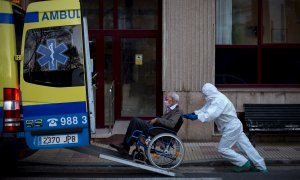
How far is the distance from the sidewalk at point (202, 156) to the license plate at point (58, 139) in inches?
78.8

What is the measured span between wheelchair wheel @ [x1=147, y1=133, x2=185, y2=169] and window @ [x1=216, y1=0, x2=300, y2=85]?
3584 millimetres

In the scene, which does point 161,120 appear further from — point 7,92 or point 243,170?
point 7,92

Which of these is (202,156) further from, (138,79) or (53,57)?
(53,57)

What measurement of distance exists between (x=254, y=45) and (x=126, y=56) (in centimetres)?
302

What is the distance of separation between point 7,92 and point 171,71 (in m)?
4.86

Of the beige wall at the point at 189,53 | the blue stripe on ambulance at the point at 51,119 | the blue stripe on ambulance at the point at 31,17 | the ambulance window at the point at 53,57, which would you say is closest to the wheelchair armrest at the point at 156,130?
the blue stripe on ambulance at the point at 51,119

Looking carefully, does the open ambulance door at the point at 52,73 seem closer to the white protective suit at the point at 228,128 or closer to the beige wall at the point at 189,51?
the white protective suit at the point at 228,128

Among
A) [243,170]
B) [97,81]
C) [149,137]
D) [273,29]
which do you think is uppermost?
[273,29]

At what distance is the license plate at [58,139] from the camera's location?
7903 millimetres

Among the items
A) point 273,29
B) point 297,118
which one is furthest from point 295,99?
point 273,29

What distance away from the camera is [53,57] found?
311 inches

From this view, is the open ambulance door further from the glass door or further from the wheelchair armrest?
the glass door

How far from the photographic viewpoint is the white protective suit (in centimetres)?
912

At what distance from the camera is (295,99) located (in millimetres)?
12031
